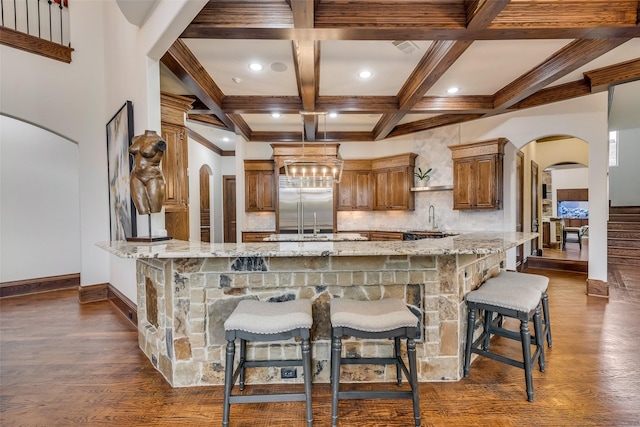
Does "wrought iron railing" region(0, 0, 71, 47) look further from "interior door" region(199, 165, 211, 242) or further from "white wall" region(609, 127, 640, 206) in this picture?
"white wall" region(609, 127, 640, 206)

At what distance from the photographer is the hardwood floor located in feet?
6.02

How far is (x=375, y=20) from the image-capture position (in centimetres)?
248

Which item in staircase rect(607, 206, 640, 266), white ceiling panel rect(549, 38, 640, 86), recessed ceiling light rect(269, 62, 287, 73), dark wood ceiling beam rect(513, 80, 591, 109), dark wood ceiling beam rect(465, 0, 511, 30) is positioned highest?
white ceiling panel rect(549, 38, 640, 86)

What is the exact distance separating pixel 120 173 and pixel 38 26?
236cm

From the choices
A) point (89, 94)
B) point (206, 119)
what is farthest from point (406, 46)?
point (89, 94)

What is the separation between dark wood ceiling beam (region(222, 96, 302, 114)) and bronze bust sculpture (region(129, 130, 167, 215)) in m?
2.25

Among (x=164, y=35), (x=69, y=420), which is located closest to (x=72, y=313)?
(x=69, y=420)

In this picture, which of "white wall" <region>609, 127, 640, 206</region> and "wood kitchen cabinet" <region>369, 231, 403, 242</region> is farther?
"white wall" <region>609, 127, 640, 206</region>

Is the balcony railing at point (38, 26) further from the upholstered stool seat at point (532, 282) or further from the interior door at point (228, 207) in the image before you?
the upholstered stool seat at point (532, 282)

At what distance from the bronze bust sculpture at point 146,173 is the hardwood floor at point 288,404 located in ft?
4.34

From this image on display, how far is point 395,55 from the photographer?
10.6 ft

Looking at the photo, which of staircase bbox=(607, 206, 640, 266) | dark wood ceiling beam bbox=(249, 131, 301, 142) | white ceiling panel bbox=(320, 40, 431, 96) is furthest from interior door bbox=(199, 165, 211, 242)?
staircase bbox=(607, 206, 640, 266)

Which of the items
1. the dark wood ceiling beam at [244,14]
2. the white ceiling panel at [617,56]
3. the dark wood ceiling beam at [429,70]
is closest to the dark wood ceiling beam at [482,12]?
the dark wood ceiling beam at [429,70]

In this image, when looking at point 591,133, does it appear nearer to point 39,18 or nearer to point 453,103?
point 453,103
